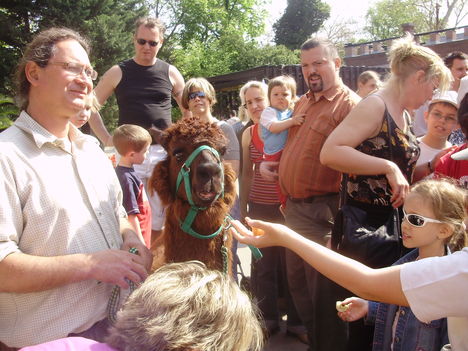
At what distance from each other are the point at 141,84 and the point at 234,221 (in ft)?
7.93

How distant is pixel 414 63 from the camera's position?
2.79 m

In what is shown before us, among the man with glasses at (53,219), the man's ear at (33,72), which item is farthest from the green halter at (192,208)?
the man's ear at (33,72)

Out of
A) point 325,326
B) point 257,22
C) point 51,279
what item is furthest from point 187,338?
point 257,22

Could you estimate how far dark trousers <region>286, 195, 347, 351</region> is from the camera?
2963 millimetres

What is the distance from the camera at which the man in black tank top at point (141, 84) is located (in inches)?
160

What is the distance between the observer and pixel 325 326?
2.99 m

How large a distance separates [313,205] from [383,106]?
0.91 meters

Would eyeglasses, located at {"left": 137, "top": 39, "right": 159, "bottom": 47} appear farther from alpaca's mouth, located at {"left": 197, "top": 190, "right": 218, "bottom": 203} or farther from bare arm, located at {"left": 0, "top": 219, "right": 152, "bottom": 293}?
bare arm, located at {"left": 0, "top": 219, "right": 152, "bottom": 293}

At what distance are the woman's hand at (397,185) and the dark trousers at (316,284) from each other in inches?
29.8

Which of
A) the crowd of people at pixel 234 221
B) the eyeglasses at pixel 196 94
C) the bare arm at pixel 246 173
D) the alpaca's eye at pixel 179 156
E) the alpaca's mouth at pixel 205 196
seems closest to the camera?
the crowd of people at pixel 234 221

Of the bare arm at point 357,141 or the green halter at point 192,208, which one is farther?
the bare arm at point 357,141

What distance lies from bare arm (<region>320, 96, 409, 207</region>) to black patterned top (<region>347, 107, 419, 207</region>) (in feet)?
0.20

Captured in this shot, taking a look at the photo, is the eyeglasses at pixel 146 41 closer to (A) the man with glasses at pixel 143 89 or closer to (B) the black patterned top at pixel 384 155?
(A) the man with glasses at pixel 143 89

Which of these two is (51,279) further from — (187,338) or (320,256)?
(320,256)
